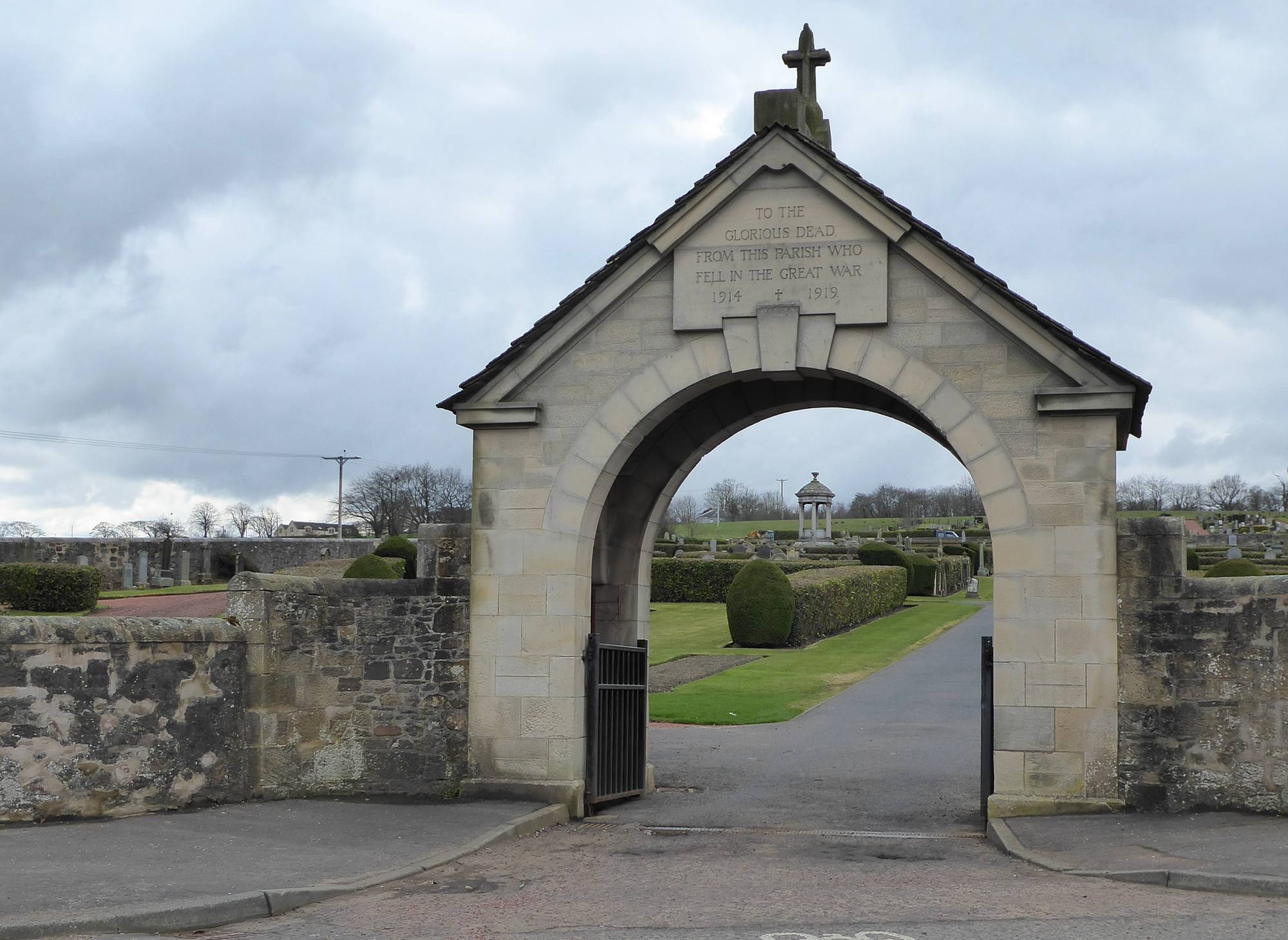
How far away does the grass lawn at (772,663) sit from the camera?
67.9 feet

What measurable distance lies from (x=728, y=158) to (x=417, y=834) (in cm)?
629

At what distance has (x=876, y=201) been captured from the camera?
10.8m

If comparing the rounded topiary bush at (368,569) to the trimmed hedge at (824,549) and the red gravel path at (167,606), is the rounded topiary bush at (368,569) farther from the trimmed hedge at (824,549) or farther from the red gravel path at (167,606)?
the trimmed hedge at (824,549)

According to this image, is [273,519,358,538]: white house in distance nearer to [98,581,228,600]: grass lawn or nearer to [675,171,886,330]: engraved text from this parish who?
[98,581,228,600]: grass lawn

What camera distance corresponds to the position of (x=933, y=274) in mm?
10672

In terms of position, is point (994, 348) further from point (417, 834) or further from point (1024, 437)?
point (417, 834)

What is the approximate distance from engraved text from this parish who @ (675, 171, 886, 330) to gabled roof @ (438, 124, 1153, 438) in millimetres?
275

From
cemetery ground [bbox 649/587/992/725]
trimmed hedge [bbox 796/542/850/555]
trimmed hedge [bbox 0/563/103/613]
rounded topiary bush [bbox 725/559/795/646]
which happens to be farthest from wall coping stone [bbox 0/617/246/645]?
trimmed hedge [bbox 796/542/850/555]

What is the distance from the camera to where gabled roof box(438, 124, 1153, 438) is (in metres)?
10.2

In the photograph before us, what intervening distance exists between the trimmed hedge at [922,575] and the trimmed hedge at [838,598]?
5582 mm

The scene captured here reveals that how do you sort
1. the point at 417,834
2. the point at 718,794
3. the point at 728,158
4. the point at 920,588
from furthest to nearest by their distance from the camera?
the point at 920,588 → the point at 718,794 → the point at 728,158 → the point at 417,834

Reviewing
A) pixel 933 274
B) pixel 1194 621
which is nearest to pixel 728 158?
pixel 933 274

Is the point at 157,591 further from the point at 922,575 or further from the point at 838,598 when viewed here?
the point at 922,575

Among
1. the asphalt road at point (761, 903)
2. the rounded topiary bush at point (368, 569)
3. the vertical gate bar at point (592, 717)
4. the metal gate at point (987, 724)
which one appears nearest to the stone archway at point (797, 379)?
the vertical gate bar at point (592, 717)
